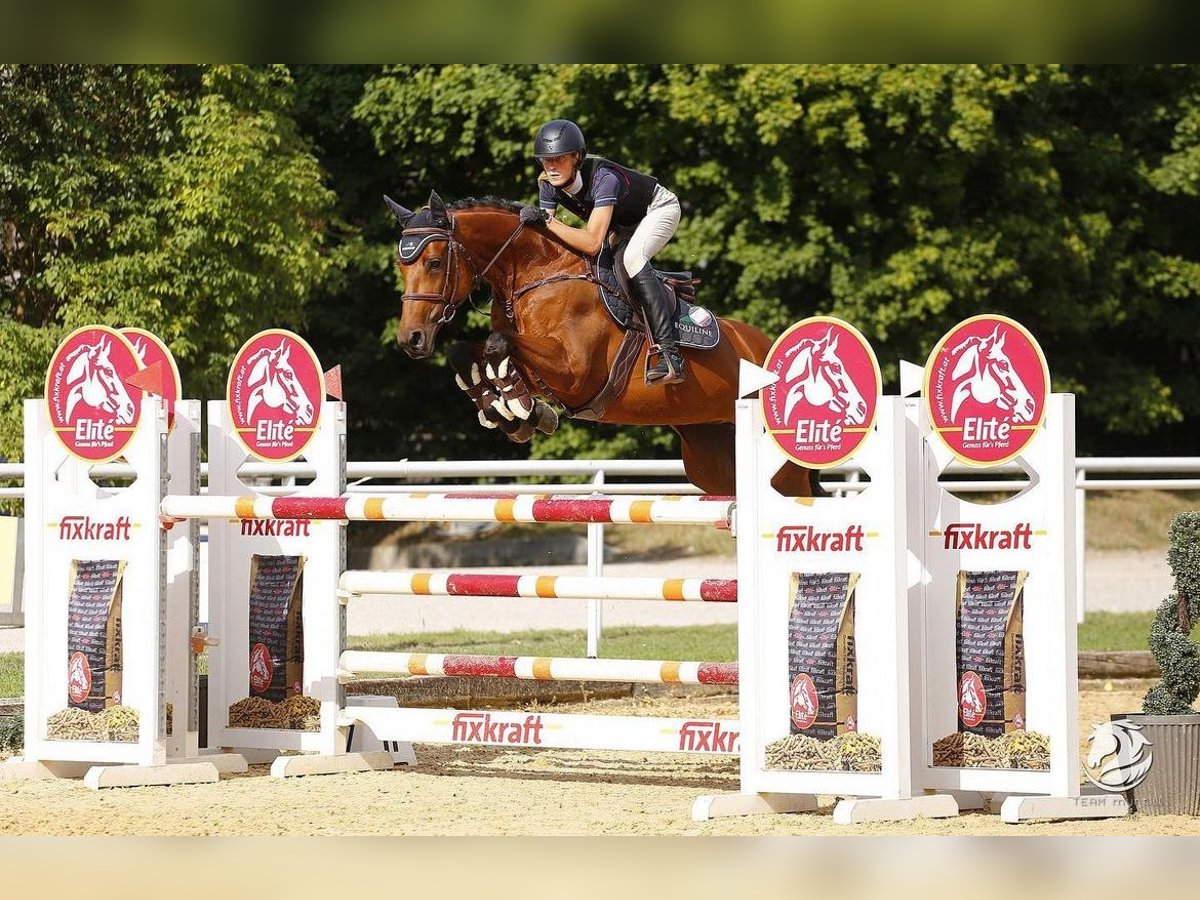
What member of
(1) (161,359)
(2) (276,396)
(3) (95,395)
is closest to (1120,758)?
(2) (276,396)

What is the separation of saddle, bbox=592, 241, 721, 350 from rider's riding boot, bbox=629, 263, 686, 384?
47 millimetres

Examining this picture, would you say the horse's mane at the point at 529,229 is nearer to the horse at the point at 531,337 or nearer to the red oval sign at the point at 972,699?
the horse at the point at 531,337

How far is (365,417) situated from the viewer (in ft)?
72.1

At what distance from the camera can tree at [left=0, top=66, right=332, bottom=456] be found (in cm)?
1720

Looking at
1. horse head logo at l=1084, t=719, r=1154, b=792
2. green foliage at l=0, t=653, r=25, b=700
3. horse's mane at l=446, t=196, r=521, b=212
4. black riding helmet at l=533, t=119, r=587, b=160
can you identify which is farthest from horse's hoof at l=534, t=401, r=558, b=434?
green foliage at l=0, t=653, r=25, b=700

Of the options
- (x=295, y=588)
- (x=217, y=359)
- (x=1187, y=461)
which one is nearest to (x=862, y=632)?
(x=295, y=588)

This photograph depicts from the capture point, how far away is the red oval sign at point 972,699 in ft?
17.3

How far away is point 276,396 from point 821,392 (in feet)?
7.14

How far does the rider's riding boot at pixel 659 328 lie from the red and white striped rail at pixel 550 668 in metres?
0.98

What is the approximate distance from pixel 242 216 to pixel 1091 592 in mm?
8736

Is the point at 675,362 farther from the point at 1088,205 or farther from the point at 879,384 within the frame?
the point at 1088,205

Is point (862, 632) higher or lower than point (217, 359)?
lower

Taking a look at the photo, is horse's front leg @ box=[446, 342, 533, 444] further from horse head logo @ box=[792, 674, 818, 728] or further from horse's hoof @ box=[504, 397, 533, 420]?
horse head logo @ box=[792, 674, 818, 728]

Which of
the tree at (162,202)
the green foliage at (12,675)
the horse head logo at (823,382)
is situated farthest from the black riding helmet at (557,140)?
the tree at (162,202)
